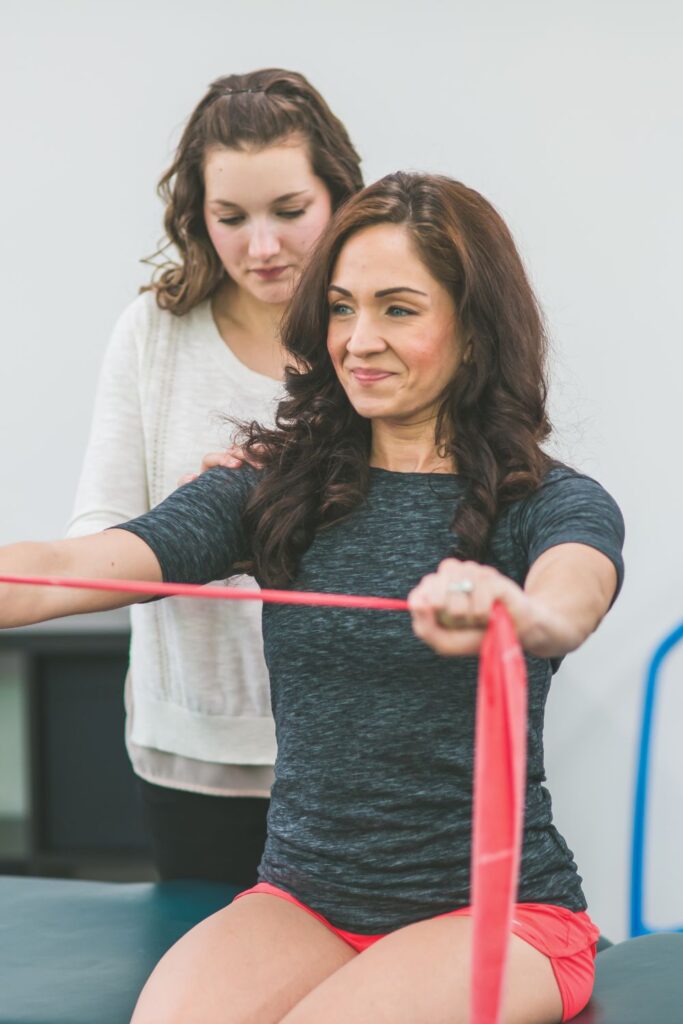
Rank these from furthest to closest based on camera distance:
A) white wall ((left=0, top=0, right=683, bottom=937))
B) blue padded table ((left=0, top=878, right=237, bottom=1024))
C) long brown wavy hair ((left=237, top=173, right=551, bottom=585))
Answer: white wall ((left=0, top=0, right=683, bottom=937)), blue padded table ((left=0, top=878, right=237, bottom=1024)), long brown wavy hair ((left=237, top=173, right=551, bottom=585))

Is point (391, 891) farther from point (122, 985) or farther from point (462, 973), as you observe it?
point (122, 985)

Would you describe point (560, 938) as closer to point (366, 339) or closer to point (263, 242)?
point (366, 339)

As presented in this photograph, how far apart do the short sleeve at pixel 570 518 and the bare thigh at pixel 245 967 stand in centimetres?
49

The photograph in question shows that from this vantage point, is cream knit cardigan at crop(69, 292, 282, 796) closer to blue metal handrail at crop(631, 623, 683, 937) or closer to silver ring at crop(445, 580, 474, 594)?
silver ring at crop(445, 580, 474, 594)

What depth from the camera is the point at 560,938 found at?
1.49 m

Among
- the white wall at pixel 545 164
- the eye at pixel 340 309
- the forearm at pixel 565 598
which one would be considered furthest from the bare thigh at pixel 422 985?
the white wall at pixel 545 164

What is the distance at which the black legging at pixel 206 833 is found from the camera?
7.14 ft

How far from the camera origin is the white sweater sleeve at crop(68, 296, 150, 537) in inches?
81.4

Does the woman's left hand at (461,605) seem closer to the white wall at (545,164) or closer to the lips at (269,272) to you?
the lips at (269,272)

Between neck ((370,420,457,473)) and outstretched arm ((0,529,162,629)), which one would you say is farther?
Answer: neck ((370,420,457,473))

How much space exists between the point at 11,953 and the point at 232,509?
73 centimetres

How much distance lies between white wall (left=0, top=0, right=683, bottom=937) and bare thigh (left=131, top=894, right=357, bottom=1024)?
1.48 metres

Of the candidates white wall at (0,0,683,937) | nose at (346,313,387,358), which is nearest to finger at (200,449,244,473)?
nose at (346,313,387,358)

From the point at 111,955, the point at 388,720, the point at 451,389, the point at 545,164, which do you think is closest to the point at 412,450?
the point at 451,389
